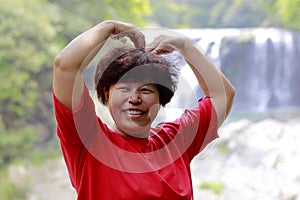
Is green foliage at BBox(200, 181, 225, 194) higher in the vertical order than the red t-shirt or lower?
lower

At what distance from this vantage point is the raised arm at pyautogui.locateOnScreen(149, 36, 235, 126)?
0.73 metres

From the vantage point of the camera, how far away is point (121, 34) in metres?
0.65

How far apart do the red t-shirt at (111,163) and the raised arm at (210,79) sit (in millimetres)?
124

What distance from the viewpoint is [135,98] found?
645 millimetres

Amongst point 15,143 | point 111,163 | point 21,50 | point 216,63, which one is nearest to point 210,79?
point 111,163

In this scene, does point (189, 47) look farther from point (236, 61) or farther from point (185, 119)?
point (236, 61)

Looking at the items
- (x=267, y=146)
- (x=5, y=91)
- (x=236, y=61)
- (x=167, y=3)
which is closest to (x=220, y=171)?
(x=267, y=146)

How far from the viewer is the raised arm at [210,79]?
0.73 metres

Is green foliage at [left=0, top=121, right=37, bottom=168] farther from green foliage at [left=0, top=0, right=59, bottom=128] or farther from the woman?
the woman

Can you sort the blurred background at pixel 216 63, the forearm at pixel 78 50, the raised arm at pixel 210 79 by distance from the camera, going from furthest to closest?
the blurred background at pixel 216 63, the raised arm at pixel 210 79, the forearm at pixel 78 50

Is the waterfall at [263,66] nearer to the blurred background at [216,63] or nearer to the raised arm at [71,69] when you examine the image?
the blurred background at [216,63]

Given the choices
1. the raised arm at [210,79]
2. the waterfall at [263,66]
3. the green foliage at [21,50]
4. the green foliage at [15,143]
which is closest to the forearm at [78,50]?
the raised arm at [210,79]

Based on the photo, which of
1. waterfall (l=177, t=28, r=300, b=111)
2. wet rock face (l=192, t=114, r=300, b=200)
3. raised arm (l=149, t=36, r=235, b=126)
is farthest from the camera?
waterfall (l=177, t=28, r=300, b=111)

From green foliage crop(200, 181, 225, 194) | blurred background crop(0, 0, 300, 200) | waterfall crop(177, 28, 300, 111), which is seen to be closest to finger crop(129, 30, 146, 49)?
blurred background crop(0, 0, 300, 200)
